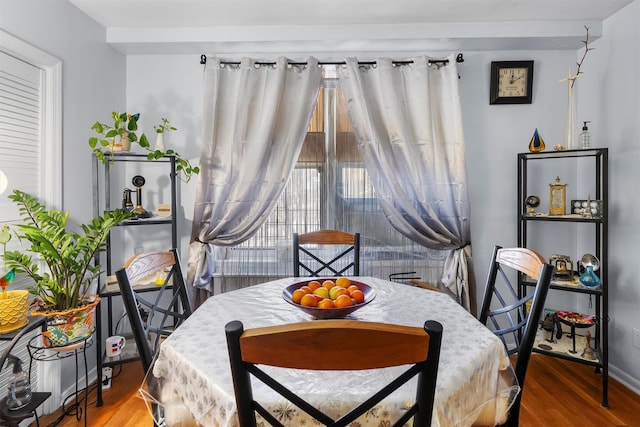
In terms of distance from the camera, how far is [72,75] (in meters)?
2.17

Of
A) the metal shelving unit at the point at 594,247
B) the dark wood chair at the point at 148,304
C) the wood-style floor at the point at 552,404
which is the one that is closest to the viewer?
the dark wood chair at the point at 148,304

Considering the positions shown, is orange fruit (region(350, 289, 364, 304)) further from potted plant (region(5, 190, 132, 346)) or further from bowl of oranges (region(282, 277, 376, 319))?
potted plant (region(5, 190, 132, 346))

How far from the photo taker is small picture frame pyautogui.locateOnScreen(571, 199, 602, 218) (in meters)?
2.17

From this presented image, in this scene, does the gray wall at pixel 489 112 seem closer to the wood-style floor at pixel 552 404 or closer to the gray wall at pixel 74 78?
the gray wall at pixel 74 78

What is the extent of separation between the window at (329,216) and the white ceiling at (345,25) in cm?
44

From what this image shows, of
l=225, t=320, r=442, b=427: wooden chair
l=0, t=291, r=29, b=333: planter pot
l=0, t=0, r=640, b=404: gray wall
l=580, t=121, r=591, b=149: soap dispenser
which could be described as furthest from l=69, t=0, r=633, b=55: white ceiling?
l=225, t=320, r=442, b=427: wooden chair

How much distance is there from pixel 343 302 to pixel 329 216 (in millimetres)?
1505

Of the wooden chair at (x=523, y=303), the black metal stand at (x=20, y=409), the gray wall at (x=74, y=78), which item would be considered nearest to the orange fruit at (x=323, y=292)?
the wooden chair at (x=523, y=303)

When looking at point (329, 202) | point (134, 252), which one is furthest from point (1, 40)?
point (329, 202)

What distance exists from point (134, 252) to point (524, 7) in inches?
Answer: 136

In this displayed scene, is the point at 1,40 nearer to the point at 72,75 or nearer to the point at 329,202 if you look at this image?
the point at 72,75

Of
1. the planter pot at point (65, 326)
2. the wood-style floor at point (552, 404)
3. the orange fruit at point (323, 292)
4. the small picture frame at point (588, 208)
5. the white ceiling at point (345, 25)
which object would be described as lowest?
the wood-style floor at point (552, 404)

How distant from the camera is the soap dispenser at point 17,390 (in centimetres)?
154

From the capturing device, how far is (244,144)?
8.36ft
